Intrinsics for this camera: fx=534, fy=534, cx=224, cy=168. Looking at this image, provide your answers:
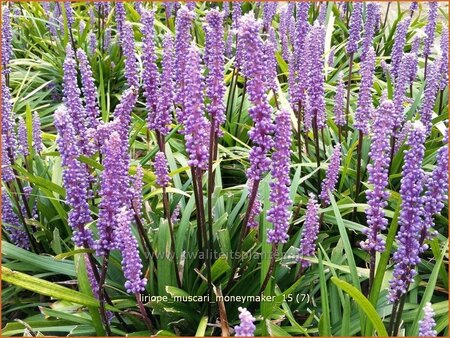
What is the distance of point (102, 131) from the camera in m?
3.47

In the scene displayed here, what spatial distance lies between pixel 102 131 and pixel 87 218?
25.0 inches

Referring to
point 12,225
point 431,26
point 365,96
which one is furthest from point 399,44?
point 12,225

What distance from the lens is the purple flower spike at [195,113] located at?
2.92 m

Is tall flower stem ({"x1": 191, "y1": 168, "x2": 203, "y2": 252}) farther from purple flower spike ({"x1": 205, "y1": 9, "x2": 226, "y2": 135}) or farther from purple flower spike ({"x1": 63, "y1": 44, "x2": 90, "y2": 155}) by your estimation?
purple flower spike ({"x1": 63, "y1": 44, "x2": 90, "y2": 155})

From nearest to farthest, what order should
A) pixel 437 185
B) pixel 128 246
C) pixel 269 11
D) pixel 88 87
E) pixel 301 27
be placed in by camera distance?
pixel 437 185 → pixel 128 246 → pixel 88 87 → pixel 301 27 → pixel 269 11

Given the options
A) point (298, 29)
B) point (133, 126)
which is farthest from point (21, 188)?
point (298, 29)

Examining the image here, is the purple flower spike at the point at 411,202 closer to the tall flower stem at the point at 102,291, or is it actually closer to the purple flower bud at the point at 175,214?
the tall flower stem at the point at 102,291

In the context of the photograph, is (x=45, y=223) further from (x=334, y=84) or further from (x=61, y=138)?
(x=334, y=84)

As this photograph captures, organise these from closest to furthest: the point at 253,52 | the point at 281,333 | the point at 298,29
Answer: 1. the point at 253,52
2. the point at 281,333
3. the point at 298,29

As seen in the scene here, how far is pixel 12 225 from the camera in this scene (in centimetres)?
436

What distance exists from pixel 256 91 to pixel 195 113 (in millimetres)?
361

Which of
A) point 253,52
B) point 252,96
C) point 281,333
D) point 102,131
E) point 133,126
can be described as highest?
point 253,52

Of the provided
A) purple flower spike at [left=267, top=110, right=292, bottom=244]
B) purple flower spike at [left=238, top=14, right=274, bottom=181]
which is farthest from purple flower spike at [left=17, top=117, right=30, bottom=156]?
purple flower spike at [left=267, top=110, right=292, bottom=244]

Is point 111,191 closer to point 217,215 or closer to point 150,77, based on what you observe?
point 150,77
